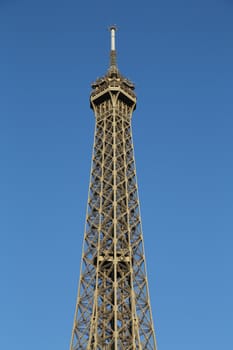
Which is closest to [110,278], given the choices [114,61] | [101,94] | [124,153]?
[124,153]

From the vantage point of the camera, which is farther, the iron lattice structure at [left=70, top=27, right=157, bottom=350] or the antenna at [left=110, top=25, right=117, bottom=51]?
the antenna at [left=110, top=25, right=117, bottom=51]

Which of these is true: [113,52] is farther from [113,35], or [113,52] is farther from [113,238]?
[113,238]

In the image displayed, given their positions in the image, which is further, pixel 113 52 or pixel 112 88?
pixel 113 52

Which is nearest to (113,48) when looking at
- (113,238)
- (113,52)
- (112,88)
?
(113,52)

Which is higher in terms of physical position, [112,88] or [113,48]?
[113,48]

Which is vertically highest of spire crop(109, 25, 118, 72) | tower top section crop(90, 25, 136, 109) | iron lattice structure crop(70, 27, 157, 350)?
spire crop(109, 25, 118, 72)

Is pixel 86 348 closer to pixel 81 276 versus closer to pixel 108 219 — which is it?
pixel 81 276

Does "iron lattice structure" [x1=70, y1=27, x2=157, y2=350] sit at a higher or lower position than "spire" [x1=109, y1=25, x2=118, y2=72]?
lower
